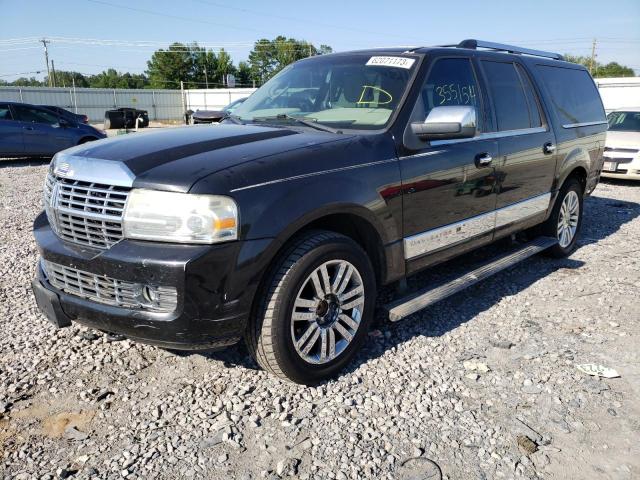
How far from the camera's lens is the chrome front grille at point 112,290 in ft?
8.43

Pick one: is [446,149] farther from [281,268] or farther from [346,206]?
[281,268]

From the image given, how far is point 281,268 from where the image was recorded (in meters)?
2.83

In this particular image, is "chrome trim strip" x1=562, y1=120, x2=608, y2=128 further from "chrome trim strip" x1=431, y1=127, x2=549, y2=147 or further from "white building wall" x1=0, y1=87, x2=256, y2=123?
"white building wall" x1=0, y1=87, x2=256, y2=123

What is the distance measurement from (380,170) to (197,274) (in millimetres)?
1373

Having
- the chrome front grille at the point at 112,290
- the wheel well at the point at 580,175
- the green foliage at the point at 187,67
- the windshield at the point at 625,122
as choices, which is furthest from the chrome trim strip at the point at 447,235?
the green foliage at the point at 187,67

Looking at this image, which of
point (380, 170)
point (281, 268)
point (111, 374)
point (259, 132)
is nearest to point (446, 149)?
point (380, 170)

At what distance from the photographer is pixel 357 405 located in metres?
2.96

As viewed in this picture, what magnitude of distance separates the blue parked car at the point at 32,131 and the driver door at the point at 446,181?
41.7 ft

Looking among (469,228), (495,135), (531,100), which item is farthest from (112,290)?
(531,100)

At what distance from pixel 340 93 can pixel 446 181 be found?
3.29 feet

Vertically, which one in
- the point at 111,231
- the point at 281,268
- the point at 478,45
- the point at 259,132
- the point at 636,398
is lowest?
the point at 636,398

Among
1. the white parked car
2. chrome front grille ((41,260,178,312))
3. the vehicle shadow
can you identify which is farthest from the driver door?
the white parked car

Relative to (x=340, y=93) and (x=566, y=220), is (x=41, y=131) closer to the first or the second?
(x=340, y=93)

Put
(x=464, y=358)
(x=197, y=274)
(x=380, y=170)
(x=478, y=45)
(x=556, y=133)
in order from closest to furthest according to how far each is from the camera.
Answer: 1. (x=197, y=274)
2. (x=380, y=170)
3. (x=464, y=358)
4. (x=478, y=45)
5. (x=556, y=133)
